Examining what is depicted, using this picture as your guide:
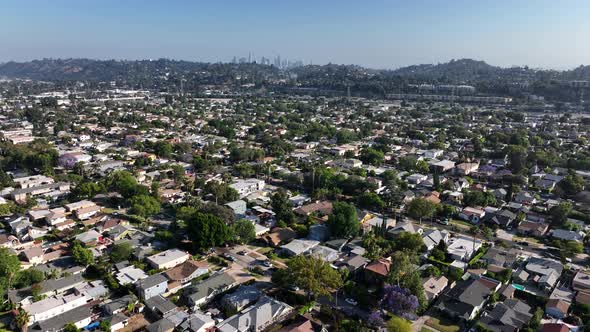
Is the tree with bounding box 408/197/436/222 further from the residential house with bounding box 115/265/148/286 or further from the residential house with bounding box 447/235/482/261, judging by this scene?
the residential house with bounding box 115/265/148/286

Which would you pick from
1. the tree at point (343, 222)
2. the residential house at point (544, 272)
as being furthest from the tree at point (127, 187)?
the residential house at point (544, 272)

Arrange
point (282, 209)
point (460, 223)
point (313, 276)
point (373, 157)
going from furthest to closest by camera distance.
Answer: point (373, 157)
point (460, 223)
point (282, 209)
point (313, 276)

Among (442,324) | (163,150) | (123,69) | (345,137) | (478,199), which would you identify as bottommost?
(442,324)

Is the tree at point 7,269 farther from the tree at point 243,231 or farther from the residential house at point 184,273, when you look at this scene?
the tree at point 243,231

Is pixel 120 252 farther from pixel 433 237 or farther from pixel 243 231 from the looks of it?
pixel 433 237

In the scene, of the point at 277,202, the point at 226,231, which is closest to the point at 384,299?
the point at 226,231

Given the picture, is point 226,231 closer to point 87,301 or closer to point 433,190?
point 87,301

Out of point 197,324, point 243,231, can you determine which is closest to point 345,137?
point 243,231
